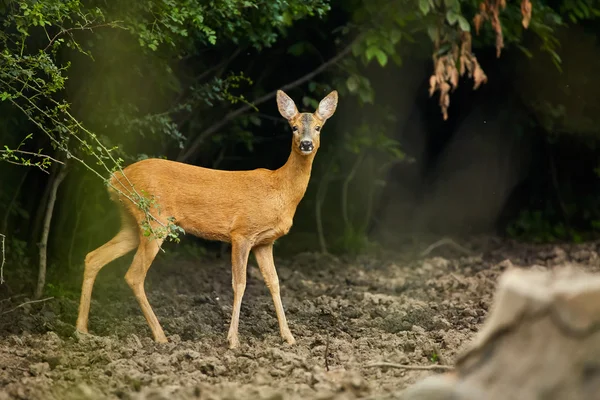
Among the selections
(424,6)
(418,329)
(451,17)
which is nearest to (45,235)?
(418,329)

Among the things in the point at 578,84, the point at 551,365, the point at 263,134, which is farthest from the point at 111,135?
the point at 578,84

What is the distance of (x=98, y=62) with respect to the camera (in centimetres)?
883

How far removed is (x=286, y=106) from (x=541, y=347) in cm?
494

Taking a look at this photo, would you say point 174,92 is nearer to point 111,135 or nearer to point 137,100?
point 137,100

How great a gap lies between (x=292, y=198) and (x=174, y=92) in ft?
11.2

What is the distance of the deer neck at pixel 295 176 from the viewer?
750 centimetres

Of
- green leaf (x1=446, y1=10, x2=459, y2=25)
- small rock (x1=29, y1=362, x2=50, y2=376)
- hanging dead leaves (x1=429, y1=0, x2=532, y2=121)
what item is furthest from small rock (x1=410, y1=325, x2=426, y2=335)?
green leaf (x1=446, y1=10, x2=459, y2=25)

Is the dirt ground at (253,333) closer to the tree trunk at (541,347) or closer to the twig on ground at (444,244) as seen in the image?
the tree trunk at (541,347)

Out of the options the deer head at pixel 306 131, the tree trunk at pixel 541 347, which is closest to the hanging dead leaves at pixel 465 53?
the deer head at pixel 306 131

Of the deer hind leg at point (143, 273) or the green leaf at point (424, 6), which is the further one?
the green leaf at point (424, 6)

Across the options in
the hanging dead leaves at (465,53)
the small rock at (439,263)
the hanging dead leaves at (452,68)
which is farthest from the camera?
the small rock at (439,263)

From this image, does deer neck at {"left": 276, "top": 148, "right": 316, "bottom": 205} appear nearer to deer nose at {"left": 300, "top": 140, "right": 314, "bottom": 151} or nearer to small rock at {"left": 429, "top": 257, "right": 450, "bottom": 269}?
deer nose at {"left": 300, "top": 140, "right": 314, "bottom": 151}

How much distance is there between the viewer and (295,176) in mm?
7535

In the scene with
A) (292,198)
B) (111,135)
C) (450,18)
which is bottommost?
(292,198)
